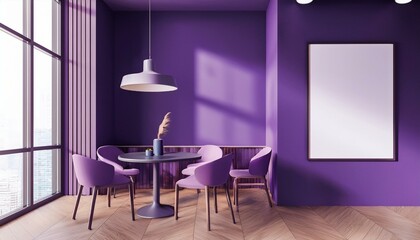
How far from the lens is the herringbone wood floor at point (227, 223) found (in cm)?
302

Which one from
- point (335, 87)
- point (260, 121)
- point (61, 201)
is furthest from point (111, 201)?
point (335, 87)

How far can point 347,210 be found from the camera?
12.8 ft

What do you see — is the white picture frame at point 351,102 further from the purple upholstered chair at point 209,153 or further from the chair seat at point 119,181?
the chair seat at point 119,181

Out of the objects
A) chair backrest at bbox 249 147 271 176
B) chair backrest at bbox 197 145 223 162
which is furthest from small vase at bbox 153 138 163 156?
chair backrest at bbox 249 147 271 176

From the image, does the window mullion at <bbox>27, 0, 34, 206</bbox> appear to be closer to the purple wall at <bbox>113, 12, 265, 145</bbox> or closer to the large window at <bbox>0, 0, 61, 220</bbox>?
the large window at <bbox>0, 0, 61, 220</bbox>

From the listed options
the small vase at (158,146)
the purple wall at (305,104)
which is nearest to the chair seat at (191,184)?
the small vase at (158,146)

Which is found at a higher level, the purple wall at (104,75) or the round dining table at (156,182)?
the purple wall at (104,75)

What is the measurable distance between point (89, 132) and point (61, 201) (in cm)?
105

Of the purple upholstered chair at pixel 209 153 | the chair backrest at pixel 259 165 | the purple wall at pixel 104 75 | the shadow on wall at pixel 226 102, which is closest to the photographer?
the chair backrest at pixel 259 165

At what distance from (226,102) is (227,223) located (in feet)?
7.88

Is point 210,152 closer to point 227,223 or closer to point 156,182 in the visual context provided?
point 156,182

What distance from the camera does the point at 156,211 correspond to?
367 cm

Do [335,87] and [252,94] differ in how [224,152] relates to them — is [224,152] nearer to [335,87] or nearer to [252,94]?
[252,94]

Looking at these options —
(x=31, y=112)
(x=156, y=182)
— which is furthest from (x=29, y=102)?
(x=156, y=182)
